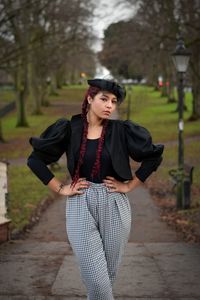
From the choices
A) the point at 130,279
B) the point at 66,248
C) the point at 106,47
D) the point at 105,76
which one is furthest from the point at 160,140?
the point at 105,76

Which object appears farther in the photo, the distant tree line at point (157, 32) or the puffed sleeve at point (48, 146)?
the distant tree line at point (157, 32)

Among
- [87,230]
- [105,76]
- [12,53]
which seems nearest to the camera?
[87,230]

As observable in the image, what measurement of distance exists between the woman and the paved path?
4.89 feet

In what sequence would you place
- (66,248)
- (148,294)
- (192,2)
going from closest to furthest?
(148,294)
(66,248)
(192,2)

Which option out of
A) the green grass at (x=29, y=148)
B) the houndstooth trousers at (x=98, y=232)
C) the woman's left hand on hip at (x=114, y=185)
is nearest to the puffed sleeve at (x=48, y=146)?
the houndstooth trousers at (x=98, y=232)

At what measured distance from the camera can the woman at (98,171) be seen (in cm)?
359

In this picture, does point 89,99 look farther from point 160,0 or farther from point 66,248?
point 160,0

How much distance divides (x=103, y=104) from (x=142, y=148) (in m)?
0.39

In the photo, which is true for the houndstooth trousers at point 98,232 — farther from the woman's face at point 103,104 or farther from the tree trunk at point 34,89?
the tree trunk at point 34,89

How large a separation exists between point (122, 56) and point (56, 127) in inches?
1260

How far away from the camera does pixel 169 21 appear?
95.0 ft

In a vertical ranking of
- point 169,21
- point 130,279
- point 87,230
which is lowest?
point 130,279

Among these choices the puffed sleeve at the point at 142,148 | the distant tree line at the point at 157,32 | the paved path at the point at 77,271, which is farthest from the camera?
the distant tree line at the point at 157,32

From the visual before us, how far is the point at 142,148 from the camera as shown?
3.67 m
